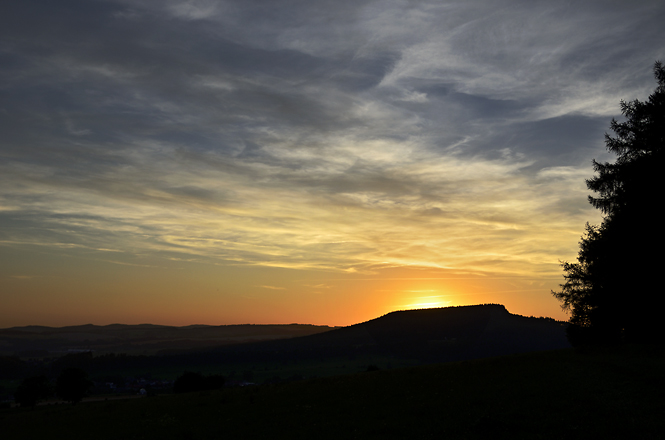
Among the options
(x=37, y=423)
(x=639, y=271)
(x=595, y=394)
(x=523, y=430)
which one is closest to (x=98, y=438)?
(x=37, y=423)

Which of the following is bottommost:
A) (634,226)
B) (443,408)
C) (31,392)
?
(31,392)

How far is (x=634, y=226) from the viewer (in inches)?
1422

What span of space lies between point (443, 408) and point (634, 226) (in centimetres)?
2553

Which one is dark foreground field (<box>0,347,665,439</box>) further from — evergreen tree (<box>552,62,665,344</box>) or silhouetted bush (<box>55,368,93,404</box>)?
silhouetted bush (<box>55,368,93,404</box>)

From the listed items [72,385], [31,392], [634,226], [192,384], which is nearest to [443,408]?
[634,226]

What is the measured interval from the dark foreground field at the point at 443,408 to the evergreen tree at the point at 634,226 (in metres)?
5.53

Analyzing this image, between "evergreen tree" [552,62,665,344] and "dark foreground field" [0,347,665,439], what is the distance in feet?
18.1

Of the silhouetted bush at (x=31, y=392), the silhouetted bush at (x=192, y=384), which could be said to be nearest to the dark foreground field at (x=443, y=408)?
the silhouetted bush at (x=31, y=392)

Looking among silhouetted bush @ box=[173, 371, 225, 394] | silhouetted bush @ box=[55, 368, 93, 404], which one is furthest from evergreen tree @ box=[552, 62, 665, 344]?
silhouetted bush @ box=[55, 368, 93, 404]

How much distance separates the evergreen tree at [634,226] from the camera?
35281 millimetres

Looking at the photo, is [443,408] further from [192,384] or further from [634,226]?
[192,384]

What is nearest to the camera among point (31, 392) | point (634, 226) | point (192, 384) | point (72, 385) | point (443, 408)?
point (443, 408)

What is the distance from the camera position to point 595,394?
20.2 meters

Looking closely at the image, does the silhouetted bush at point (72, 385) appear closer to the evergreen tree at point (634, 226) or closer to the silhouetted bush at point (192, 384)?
the silhouetted bush at point (192, 384)
